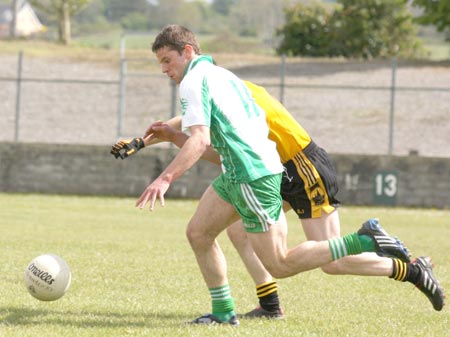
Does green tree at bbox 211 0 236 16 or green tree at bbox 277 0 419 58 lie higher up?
green tree at bbox 211 0 236 16

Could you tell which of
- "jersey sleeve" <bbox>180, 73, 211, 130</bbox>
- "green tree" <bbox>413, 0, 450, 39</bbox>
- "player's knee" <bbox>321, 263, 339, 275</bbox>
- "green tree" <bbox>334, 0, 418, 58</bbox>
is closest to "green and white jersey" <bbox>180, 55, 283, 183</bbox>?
"jersey sleeve" <bbox>180, 73, 211, 130</bbox>

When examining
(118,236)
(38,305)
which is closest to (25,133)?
(118,236)

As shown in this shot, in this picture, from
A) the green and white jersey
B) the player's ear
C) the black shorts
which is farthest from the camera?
the black shorts

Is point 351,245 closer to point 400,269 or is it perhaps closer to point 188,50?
point 400,269

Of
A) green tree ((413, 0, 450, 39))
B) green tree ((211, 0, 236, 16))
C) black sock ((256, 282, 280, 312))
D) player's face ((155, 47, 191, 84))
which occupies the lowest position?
black sock ((256, 282, 280, 312))

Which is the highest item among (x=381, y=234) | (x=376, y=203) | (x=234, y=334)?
(x=381, y=234)

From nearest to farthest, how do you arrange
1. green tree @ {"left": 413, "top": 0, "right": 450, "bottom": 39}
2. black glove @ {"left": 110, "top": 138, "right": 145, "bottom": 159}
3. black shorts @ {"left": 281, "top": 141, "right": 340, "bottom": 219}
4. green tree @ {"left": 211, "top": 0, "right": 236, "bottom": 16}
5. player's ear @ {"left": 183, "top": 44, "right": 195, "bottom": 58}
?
player's ear @ {"left": 183, "top": 44, "right": 195, "bottom": 58}, black glove @ {"left": 110, "top": 138, "right": 145, "bottom": 159}, black shorts @ {"left": 281, "top": 141, "right": 340, "bottom": 219}, green tree @ {"left": 413, "top": 0, "right": 450, "bottom": 39}, green tree @ {"left": 211, "top": 0, "right": 236, "bottom": 16}

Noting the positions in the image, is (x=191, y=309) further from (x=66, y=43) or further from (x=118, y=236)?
(x=66, y=43)

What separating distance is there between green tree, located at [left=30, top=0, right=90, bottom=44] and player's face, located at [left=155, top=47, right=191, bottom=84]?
40689 millimetres

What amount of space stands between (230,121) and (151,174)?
15.7 m

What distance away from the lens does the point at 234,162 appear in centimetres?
768

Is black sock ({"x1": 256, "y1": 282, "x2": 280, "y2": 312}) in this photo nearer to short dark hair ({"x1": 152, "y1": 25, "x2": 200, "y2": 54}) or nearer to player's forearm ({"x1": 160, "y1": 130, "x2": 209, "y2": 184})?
player's forearm ({"x1": 160, "y1": 130, "x2": 209, "y2": 184})

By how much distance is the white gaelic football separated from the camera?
27.7ft

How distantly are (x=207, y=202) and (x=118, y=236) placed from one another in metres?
7.50
